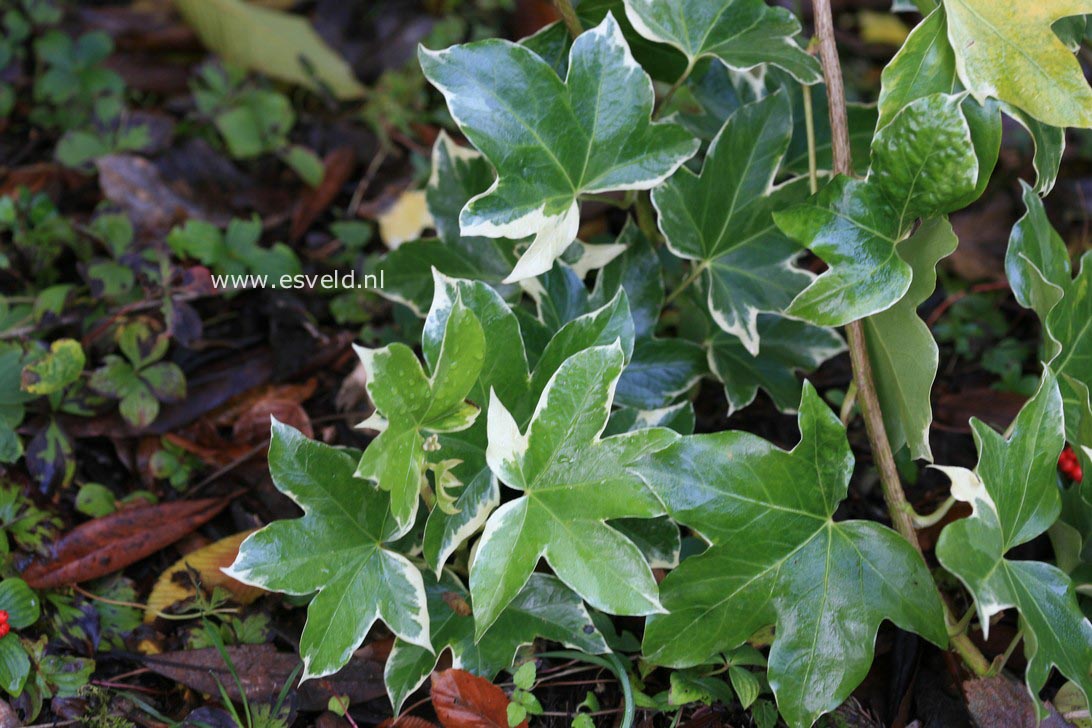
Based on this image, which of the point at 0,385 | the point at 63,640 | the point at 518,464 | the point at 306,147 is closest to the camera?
→ the point at 518,464

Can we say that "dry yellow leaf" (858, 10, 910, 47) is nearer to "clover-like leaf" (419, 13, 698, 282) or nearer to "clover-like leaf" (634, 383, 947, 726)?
"clover-like leaf" (419, 13, 698, 282)

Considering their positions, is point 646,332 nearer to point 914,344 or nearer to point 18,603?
point 914,344

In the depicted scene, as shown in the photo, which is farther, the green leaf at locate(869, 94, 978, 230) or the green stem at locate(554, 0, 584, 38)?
the green stem at locate(554, 0, 584, 38)

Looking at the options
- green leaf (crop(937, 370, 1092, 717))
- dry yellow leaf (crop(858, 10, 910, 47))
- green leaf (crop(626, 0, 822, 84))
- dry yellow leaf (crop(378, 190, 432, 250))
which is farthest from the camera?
dry yellow leaf (crop(858, 10, 910, 47))

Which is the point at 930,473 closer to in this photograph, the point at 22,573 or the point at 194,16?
the point at 22,573

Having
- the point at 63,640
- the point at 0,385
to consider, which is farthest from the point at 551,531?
the point at 0,385

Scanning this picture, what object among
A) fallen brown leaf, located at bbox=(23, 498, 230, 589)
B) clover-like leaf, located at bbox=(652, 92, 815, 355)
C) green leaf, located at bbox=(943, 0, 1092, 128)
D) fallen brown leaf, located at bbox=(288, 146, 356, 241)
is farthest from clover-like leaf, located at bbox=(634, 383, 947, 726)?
fallen brown leaf, located at bbox=(288, 146, 356, 241)

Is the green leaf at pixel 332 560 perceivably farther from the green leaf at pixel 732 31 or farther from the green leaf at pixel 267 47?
the green leaf at pixel 267 47
